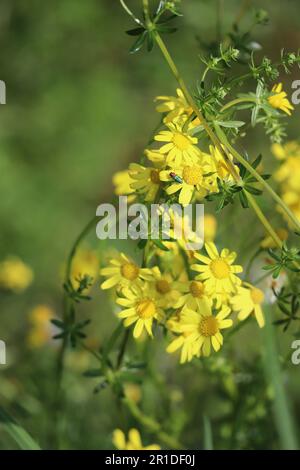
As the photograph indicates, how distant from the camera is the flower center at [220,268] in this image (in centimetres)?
104

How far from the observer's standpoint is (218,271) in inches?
40.8

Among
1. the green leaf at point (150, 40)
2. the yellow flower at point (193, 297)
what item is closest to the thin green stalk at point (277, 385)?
the yellow flower at point (193, 297)

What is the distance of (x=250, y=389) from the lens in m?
1.35

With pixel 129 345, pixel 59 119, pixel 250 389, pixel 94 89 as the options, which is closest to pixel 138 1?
pixel 94 89

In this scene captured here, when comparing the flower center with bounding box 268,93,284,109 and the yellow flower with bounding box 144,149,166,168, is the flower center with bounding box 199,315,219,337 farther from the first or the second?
the flower center with bounding box 268,93,284,109

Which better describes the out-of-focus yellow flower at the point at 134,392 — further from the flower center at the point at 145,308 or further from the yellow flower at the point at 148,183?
the yellow flower at the point at 148,183

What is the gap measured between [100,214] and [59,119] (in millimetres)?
1433

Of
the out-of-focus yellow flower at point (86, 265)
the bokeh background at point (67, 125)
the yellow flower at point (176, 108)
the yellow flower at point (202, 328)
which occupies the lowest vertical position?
the yellow flower at point (202, 328)

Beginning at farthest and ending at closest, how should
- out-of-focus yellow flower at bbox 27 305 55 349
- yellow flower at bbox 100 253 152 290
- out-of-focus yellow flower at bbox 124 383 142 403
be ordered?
out-of-focus yellow flower at bbox 27 305 55 349 → out-of-focus yellow flower at bbox 124 383 142 403 → yellow flower at bbox 100 253 152 290

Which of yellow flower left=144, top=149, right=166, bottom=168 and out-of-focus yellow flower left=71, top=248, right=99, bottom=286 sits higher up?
out-of-focus yellow flower left=71, top=248, right=99, bottom=286

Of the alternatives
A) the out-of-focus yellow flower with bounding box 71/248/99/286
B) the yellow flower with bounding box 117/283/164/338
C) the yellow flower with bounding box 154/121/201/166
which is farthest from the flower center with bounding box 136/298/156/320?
the out-of-focus yellow flower with bounding box 71/248/99/286

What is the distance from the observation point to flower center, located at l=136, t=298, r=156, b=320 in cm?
106

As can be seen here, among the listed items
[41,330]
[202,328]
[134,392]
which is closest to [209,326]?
[202,328]

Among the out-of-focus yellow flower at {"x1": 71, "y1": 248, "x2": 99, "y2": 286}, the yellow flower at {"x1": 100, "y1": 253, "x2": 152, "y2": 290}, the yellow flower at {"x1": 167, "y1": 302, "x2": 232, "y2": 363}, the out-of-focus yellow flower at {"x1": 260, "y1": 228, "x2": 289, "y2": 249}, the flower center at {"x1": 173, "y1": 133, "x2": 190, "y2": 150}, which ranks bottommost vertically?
the yellow flower at {"x1": 167, "y1": 302, "x2": 232, "y2": 363}
